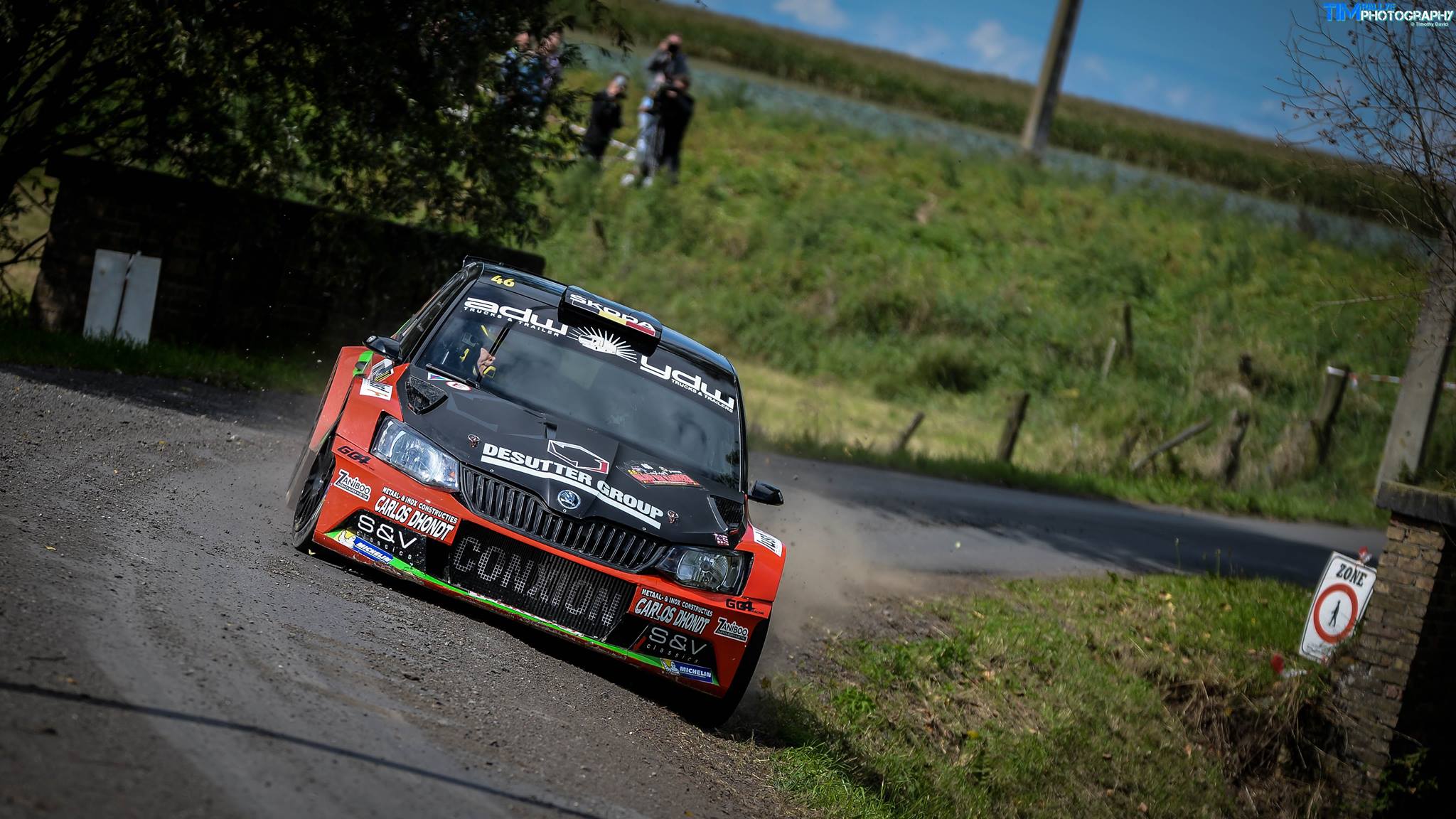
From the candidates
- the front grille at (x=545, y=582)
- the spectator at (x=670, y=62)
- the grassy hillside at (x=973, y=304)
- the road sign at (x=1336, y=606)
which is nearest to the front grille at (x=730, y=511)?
the front grille at (x=545, y=582)

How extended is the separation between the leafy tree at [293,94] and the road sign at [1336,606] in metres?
8.44

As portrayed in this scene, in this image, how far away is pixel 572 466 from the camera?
667cm

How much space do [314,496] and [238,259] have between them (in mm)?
8229

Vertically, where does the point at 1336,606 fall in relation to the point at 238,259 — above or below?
below

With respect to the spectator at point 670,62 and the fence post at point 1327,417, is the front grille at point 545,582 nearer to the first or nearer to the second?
the fence post at point 1327,417

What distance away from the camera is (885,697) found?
9141mm

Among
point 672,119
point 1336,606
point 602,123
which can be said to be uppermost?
point 672,119

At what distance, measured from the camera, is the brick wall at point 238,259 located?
13016 millimetres

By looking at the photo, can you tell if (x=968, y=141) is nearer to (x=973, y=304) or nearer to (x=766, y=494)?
(x=973, y=304)

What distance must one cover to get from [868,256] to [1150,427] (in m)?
9.72

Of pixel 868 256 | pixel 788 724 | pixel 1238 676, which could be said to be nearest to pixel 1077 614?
pixel 1238 676

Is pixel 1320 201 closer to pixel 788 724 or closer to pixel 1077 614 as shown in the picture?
pixel 1077 614

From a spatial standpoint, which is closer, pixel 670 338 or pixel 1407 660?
pixel 670 338

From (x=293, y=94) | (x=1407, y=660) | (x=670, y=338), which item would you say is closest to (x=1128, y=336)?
(x=1407, y=660)
